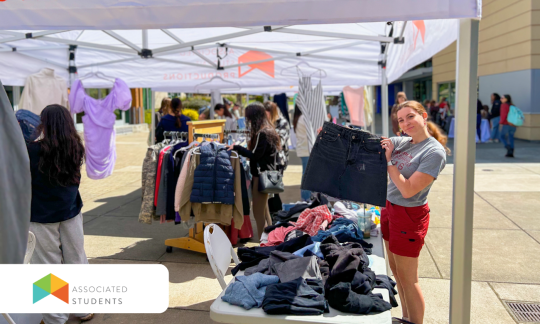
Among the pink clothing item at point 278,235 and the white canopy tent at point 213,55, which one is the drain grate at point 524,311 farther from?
the white canopy tent at point 213,55

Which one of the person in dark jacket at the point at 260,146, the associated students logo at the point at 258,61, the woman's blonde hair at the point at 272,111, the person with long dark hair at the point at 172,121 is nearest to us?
the person in dark jacket at the point at 260,146

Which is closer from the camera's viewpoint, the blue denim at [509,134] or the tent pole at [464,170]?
the tent pole at [464,170]

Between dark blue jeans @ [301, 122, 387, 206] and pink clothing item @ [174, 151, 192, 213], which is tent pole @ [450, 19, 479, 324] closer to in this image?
dark blue jeans @ [301, 122, 387, 206]

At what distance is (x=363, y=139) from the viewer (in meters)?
2.95

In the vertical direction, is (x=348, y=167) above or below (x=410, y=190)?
above

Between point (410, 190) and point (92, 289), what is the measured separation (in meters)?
1.92

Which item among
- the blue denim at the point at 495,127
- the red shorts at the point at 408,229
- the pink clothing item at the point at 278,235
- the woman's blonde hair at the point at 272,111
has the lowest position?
the pink clothing item at the point at 278,235

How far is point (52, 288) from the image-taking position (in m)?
2.29

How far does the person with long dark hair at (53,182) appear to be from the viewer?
331cm

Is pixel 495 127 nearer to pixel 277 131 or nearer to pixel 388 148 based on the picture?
pixel 277 131

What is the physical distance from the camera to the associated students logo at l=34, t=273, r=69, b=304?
2262 mm

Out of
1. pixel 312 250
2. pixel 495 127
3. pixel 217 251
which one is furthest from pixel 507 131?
pixel 217 251

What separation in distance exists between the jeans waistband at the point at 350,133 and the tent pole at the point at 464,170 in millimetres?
640

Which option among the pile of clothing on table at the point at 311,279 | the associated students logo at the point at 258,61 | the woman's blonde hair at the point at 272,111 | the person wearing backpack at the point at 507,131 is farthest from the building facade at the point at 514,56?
the pile of clothing on table at the point at 311,279
